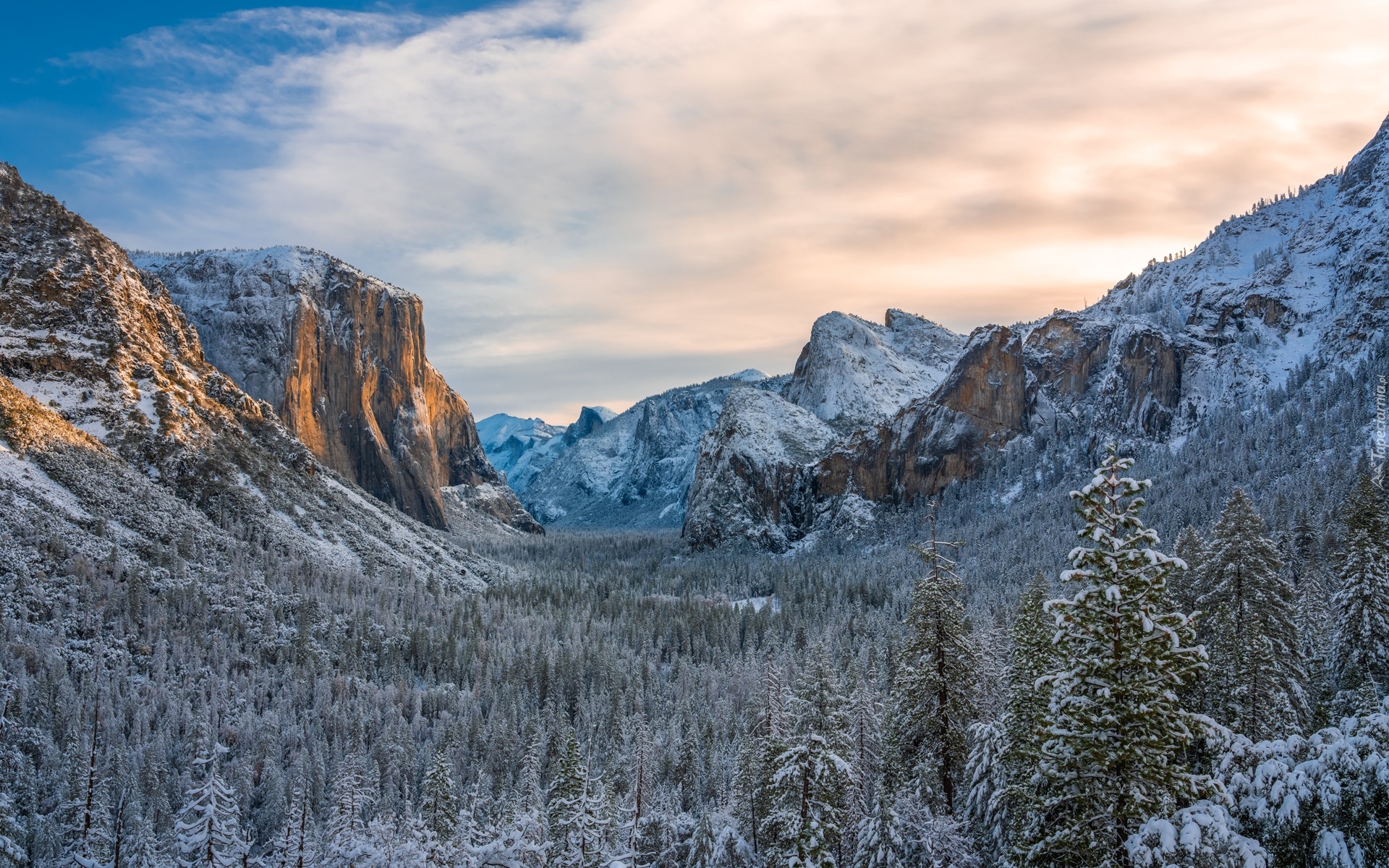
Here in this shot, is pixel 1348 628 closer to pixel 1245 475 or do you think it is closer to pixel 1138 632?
pixel 1138 632

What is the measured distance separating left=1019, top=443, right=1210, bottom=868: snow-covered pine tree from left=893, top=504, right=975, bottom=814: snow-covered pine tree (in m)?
14.2

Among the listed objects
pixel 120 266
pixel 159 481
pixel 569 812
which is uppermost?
pixel 120 266

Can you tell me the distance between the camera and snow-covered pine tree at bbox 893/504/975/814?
109 feet

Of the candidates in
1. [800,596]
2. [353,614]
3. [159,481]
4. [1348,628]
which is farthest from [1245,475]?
[159,481]

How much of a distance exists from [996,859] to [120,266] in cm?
21641

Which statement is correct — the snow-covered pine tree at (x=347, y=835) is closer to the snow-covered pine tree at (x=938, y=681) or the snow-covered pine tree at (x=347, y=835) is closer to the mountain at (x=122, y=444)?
the snow-covered pine tree at (x=938, y=681)

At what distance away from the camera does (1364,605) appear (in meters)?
37.1

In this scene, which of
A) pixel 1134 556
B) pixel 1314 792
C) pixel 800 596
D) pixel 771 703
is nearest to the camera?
pixel 1314 792

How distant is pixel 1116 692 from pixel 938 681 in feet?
53.0

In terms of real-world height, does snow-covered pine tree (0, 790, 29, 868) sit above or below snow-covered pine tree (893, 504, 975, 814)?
below

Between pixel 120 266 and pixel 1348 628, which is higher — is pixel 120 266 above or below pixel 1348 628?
above

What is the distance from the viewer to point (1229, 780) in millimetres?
17984

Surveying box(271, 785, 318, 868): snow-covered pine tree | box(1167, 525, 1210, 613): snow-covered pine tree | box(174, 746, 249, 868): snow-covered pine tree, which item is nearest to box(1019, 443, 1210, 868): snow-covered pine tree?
box(1167, 525, 1210, 613): snow-covered pine tree

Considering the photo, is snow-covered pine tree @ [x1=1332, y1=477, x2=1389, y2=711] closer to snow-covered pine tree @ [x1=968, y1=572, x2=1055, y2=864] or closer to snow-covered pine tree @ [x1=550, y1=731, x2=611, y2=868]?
snow-covered pine tree @ [x1=968, y1=572, x2=1055, y2=864]
